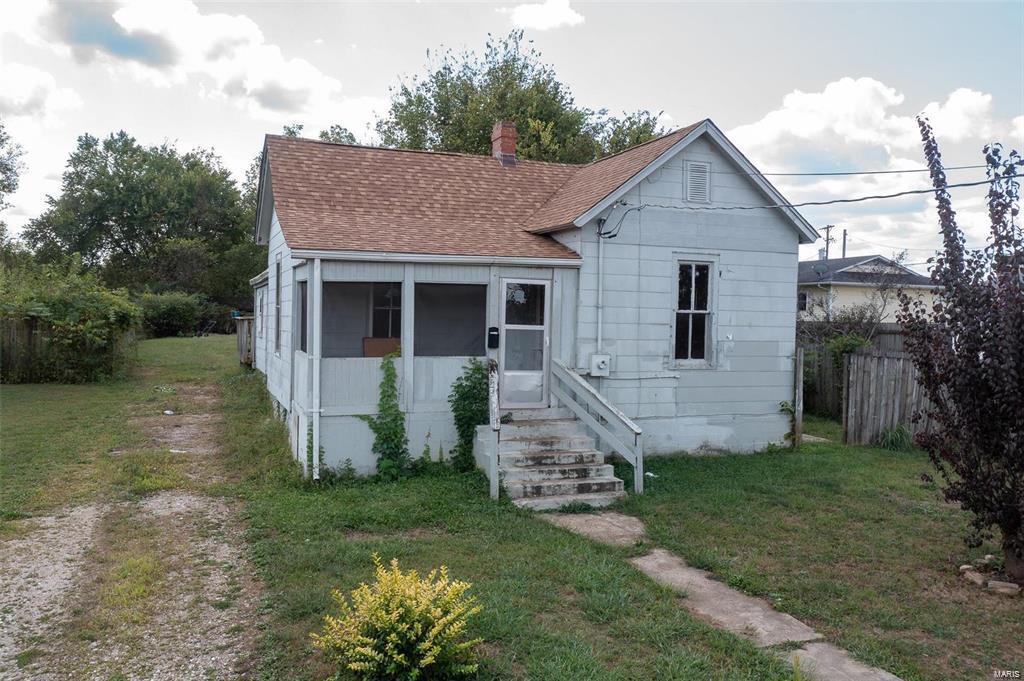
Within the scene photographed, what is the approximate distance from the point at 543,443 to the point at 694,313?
3.47m

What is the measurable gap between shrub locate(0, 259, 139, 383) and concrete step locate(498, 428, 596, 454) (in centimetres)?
1344

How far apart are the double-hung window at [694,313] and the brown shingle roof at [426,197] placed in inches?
73.3

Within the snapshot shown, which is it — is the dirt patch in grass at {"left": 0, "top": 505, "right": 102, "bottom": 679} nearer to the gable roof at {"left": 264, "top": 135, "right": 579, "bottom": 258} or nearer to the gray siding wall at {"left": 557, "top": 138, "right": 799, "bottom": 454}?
the gable roof at {"left": 264, "top": 135, "right": 579, "bottom": 258}

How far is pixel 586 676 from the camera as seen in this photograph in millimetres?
4500

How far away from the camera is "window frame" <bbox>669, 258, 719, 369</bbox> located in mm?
11273

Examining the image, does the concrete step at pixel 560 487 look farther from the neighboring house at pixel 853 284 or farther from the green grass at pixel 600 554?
the neighboring house at pixel 853 284

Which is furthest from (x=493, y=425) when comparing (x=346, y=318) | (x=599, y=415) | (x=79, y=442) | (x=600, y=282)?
(x=79, y=442)

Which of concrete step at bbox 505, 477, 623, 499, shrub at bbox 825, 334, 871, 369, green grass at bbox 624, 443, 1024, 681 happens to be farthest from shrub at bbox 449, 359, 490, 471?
shrub at bbox 825, 334, 871, 369

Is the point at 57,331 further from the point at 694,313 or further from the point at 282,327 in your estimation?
the point at 694,313

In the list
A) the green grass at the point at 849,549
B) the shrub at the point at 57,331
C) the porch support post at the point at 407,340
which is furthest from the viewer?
the shrub at the point at 57,331

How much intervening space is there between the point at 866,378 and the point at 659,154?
18.5 ft

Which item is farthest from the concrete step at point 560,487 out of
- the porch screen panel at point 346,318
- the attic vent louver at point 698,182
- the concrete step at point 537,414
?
the porch screen panel at point 346,318

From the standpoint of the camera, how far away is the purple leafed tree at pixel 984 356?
5.95 m

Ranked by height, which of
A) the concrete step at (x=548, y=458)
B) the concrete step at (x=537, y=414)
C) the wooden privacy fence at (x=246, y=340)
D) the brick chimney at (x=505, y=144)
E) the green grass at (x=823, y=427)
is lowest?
the green grass at (x=823, y=427)
